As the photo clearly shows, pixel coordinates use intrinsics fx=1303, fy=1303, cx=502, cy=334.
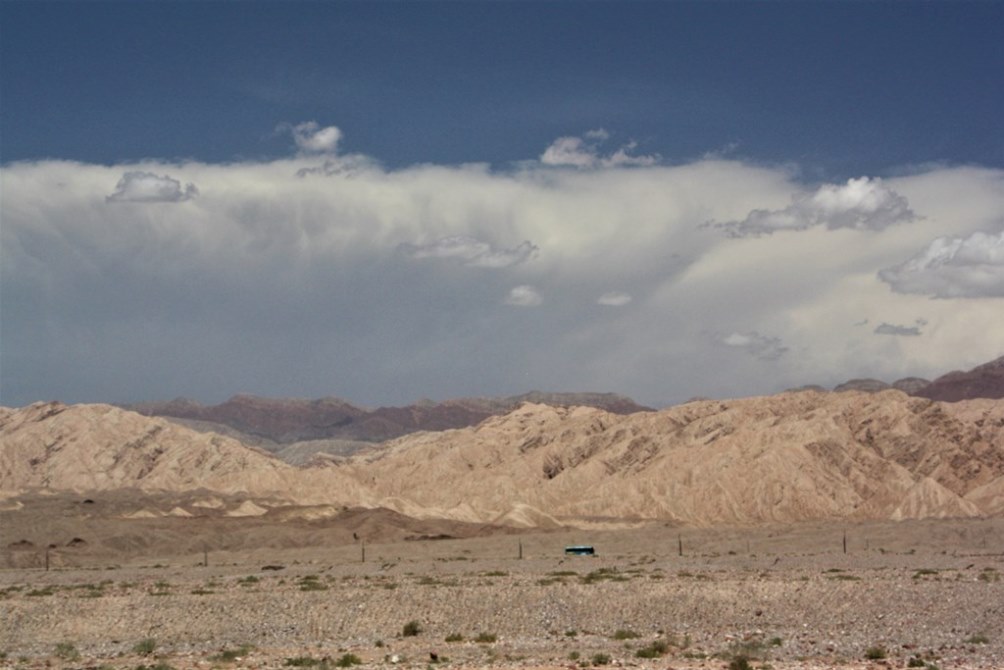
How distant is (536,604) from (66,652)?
17.8 metres

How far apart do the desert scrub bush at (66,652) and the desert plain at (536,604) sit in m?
0.20

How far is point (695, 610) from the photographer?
49.7m

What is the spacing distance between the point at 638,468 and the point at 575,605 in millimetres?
87966

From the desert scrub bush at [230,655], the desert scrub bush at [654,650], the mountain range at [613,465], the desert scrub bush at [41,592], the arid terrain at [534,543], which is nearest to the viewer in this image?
the desert scrub bush at [654,650]

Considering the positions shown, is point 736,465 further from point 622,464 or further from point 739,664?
point 739,664

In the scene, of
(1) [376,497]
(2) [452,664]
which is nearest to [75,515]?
(1) [376,497]

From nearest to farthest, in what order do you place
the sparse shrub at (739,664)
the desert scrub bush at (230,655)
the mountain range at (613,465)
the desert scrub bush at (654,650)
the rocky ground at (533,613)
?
the sparse shrub at (739,664) → the desert scrub bush at (654,650) → the rocky ground at (533,613) → the desert scrub bush at (230,655) → the mountain range at (613,465)

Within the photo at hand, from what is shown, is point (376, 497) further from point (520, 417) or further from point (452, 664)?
point (452, 664)

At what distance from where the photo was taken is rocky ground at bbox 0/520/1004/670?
129 feet

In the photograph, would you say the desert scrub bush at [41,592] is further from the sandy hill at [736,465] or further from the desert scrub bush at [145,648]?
the sandy hill at [736,465]

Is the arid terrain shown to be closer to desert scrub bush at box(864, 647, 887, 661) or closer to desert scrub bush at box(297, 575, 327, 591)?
desert scrub bush at box(864, 647, 887, 661)

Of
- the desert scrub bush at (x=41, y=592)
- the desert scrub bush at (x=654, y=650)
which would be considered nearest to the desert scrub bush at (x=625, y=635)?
the desert scrub bush at (x=654, y=650)

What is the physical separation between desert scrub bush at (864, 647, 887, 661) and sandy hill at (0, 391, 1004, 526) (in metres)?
77.6

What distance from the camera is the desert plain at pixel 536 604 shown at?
130 feet
